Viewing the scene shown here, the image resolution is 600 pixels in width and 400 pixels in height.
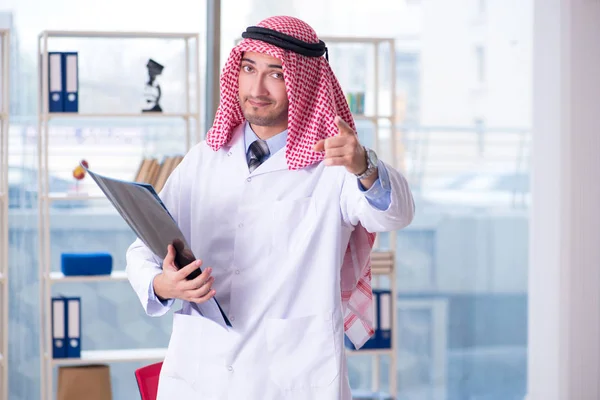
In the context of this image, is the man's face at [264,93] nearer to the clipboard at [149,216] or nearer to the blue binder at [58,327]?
the clipboard at [149,216]

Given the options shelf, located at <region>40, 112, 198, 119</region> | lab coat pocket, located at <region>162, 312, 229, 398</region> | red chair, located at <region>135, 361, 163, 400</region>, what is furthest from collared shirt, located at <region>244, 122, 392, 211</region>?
shelf, located at <region>40, 112, 198, 119</region>

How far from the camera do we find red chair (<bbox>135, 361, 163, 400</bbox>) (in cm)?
212

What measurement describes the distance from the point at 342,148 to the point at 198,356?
56cm

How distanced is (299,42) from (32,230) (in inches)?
109

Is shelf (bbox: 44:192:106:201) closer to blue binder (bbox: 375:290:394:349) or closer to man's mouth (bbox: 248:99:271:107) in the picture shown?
blue binder (bbox: 375:290:394:349)

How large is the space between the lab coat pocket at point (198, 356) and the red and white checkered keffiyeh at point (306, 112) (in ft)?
1.02

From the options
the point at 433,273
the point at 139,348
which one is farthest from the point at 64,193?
the point at 433,273

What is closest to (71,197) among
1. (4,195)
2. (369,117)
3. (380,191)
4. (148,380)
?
(4,195)

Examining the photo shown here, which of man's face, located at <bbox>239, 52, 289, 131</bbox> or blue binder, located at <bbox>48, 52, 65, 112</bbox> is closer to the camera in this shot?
man's face, located at <bbox>239, 52, 289, 131</bbox>

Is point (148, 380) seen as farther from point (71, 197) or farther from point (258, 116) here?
point (71, 197)

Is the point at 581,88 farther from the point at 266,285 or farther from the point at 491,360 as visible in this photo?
the point at 266,285

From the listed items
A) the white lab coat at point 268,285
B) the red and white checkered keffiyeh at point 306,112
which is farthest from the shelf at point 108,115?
the white lab coat at point 268,285

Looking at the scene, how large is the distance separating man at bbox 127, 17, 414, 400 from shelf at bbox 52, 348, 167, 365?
2.09m

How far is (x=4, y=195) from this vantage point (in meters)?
3.84
